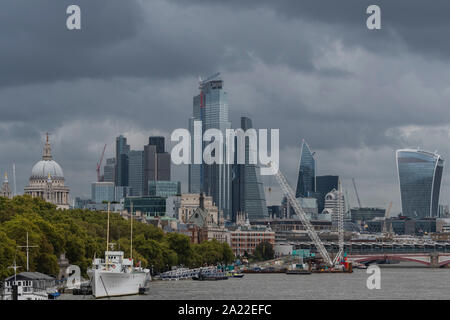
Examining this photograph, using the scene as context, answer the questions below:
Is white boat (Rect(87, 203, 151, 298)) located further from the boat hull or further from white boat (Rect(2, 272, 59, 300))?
white boat (Rect(2, 272, 59, 300))

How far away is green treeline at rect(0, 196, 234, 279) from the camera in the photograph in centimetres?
8856

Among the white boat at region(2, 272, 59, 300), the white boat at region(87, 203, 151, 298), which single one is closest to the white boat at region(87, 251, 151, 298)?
the white boat at region(87, 203, 151, 298)

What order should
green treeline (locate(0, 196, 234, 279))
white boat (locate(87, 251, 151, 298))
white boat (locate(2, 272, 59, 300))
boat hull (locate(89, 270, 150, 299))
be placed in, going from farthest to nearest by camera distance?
green treeline (locate(0, 196, 234, 279)), white boat (locate(87, 251, 151, 298)), boat hull (locate(89, 270, 150, 299)), white boat (locate(2, 272, 59, 300))

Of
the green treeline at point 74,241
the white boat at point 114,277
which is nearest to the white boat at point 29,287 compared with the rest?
the white boat at point 114,277

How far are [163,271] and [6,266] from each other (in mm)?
62989

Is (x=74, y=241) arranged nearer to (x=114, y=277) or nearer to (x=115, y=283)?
(x=115, y=283)

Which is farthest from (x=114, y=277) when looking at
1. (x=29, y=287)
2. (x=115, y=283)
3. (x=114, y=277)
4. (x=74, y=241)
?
(x=74, y=241)

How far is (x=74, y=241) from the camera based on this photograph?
10269 cm

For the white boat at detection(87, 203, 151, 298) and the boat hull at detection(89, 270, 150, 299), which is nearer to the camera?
the boat hull at detection(89, 270, 150, 299)

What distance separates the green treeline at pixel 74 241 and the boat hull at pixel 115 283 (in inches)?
272
